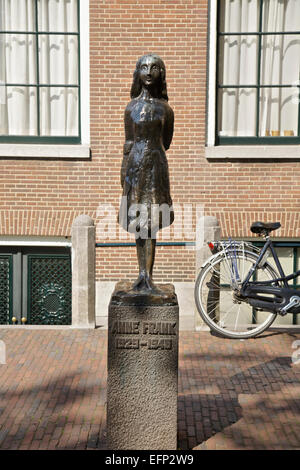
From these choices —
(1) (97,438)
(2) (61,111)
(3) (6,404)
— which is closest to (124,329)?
(1) (97,438)

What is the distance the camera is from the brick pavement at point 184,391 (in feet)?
14.9

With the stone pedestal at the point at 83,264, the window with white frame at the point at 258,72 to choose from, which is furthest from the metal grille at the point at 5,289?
the window with white frame at the point at 258,72

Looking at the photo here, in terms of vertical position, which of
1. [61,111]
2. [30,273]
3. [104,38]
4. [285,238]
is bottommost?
[30,273]

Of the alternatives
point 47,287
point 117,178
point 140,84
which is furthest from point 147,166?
point 47,287

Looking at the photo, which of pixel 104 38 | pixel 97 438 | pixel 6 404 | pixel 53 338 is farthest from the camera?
pixel 104 38

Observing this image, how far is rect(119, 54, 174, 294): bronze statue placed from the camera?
4.28 meters

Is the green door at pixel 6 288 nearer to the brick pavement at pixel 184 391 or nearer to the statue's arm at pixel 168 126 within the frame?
the brick pavement at pixel 184 391

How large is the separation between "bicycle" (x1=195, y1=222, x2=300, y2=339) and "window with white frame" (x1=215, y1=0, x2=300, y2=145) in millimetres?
2287

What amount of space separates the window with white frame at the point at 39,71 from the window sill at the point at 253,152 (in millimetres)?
2304

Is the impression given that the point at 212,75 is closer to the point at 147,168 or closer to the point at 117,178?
the point at 117,178

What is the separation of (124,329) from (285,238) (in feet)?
17.1

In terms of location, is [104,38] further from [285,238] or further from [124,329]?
[124,329]

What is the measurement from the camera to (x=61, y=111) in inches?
357

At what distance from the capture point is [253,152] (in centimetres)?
860
